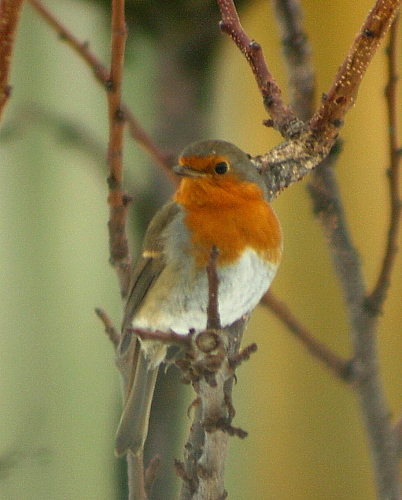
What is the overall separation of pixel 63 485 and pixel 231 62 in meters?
1.85

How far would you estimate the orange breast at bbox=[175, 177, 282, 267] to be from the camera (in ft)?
4.21

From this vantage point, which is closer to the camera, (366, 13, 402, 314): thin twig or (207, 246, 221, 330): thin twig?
(207, 246, 221, 330): thin twig

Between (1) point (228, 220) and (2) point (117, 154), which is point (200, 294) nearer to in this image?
(1) point (228, 220)

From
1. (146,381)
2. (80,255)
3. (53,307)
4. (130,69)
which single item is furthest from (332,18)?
(146,381)

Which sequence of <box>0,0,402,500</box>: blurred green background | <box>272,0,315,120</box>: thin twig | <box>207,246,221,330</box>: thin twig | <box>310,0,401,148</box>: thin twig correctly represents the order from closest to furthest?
1. <box>207,246,221,330</box>: thin twig
2. <box>310,0,401,148</box>: thin twig
3. <box>272,0,315,120</box>: thin twig
4. <box>0,0,402,500</box>: blurred green background

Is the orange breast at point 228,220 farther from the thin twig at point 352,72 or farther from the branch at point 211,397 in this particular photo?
the branch at point 211,397

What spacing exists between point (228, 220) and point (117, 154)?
34 centimetres

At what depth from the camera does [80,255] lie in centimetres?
287

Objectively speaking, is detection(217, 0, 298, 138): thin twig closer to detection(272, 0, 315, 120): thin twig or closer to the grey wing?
detection(272, 0, 315, 120): thin twig

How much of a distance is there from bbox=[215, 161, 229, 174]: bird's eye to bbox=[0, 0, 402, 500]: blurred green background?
4.28 ft

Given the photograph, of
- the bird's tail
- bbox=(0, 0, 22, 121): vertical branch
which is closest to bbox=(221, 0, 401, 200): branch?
bbox=(0, 0, 22, 121): vertical branch

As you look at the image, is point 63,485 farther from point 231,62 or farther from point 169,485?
point 231,62

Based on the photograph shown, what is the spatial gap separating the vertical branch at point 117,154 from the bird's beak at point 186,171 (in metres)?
0.22

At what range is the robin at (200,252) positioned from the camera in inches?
49.6
